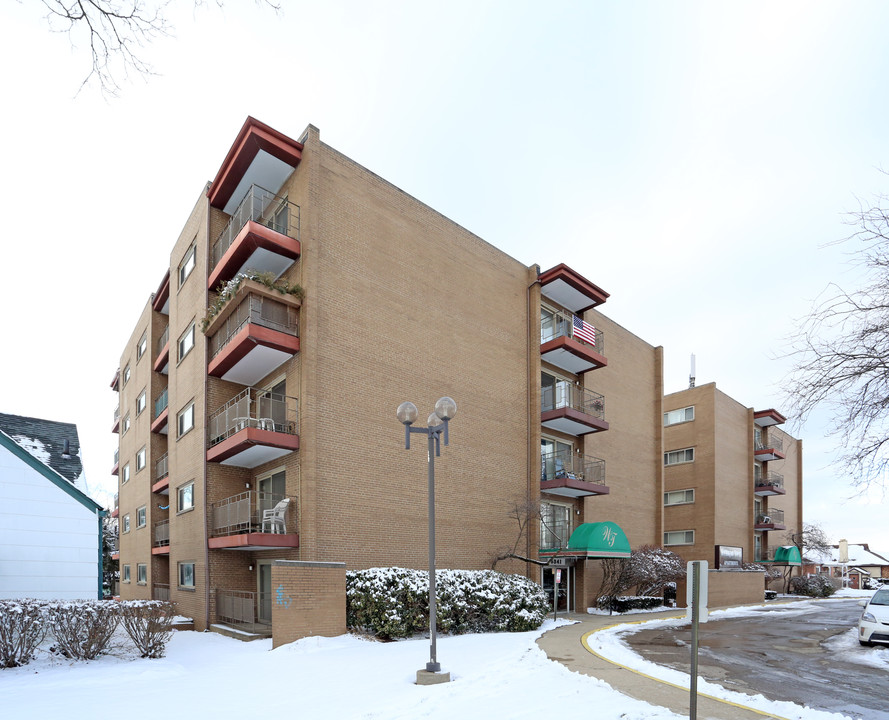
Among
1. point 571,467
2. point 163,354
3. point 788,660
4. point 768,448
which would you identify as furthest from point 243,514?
point 768,448

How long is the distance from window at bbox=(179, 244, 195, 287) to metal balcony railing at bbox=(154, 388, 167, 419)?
5896 millimetres

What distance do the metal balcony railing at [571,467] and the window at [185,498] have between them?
13.5 m

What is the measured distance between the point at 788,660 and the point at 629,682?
6132mm

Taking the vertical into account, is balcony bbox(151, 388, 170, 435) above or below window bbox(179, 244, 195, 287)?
below

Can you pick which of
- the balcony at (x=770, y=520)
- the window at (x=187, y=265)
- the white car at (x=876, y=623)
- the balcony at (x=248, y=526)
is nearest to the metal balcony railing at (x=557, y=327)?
the balcony at (x=248, y=526)

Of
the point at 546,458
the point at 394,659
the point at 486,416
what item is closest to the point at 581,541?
the point at 546,458

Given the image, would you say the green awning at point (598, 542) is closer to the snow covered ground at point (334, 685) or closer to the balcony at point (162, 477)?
the snow covered ground at point (334, 685)

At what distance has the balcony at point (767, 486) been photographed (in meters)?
49.3

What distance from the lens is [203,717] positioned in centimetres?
956

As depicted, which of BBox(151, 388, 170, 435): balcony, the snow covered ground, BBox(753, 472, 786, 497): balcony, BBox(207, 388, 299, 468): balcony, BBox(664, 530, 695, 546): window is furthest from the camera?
BBox(753, 472, 786, 497): balcony

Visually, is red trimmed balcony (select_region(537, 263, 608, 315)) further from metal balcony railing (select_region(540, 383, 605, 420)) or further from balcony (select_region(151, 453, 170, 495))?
balcony (select_region(151, 453, 170, 495))

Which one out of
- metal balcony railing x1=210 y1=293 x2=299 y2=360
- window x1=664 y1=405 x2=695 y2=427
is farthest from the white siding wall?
window x1=664 y1=405 x2=695 y2=427

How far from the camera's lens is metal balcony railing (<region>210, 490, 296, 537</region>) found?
19016 mm

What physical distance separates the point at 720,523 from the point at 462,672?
114 feet
